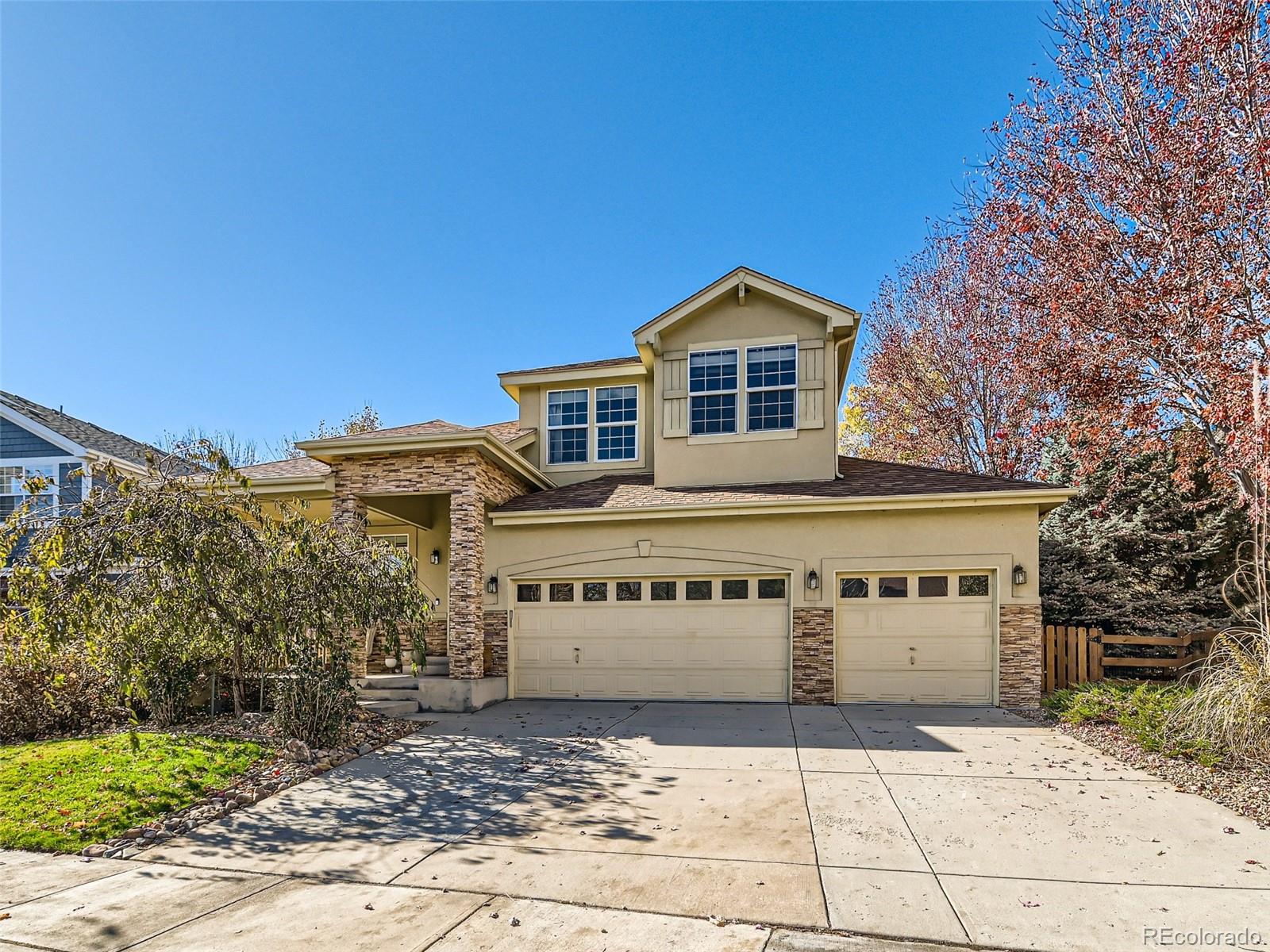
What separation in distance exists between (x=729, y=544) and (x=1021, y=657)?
4.81 m

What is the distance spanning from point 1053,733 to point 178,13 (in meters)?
15.6

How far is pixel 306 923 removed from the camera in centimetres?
391

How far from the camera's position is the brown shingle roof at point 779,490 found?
36.2ft

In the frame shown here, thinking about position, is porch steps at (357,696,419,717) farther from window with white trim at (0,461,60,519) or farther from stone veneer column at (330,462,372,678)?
window with white trim at (0,461,60,519)

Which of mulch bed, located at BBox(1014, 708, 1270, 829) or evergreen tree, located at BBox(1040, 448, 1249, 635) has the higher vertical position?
evergreen tree, located at BBox(1040, 448, 1249, 635)

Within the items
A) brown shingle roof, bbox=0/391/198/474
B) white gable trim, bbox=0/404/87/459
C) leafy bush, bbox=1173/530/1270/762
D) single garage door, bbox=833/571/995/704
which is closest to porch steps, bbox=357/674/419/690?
single garage door, bbox=833/571/995/704

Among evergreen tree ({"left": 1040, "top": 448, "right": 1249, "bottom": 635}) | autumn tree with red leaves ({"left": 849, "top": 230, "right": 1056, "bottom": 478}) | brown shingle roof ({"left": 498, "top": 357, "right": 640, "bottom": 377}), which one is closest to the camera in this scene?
evergreen tree ({"left": 1040, "top": 448, "right": 1249, "bottom": 635})

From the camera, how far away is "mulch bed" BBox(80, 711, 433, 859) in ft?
17.8

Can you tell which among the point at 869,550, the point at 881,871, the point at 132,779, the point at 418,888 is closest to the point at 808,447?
the point at 869,550

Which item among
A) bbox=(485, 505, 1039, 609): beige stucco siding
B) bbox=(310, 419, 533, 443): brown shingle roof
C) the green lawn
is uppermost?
bbox=(310, 419, 533, 443): brown shingle roof

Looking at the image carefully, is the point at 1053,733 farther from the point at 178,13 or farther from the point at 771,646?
the point at 178,13

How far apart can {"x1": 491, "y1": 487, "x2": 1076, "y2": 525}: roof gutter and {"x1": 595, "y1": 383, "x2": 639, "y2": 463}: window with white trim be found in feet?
9.79

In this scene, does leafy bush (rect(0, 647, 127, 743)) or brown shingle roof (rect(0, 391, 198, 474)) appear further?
brown shingle roof (rect(0, 391, 198, 474))
